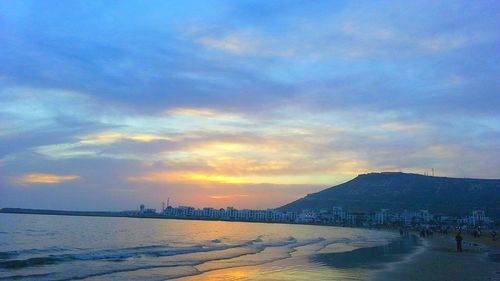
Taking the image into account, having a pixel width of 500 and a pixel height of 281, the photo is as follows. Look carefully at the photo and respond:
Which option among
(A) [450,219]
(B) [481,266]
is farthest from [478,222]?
(B) [481,266]

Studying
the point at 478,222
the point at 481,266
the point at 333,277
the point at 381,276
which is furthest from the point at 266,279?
the point at 478,222

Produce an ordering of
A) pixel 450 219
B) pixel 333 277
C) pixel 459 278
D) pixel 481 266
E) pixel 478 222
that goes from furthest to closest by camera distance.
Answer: pixel 450 219 < pixel 478 222 < pixel 481 266 < pixel 333 277 < pixel 459 278

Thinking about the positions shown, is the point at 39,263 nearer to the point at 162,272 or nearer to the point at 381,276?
the point at 162,272

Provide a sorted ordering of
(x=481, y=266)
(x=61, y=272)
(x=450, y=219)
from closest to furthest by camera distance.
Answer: (x=61, y=272), (x=481, y=266), (x=450, y=219)

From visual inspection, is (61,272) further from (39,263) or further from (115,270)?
(39,263)

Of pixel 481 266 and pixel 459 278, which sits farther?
pixel 481 266

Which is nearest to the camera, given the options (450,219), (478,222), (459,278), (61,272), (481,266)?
(459,278)

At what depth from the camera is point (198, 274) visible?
2209 centimetres

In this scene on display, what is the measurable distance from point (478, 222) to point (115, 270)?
15829 centimetres

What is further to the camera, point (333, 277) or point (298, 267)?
point (298, 267)

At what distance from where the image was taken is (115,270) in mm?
23078

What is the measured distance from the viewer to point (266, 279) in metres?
19.5

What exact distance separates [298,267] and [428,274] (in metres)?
6.47

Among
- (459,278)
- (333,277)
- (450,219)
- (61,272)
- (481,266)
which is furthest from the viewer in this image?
(450,219)
